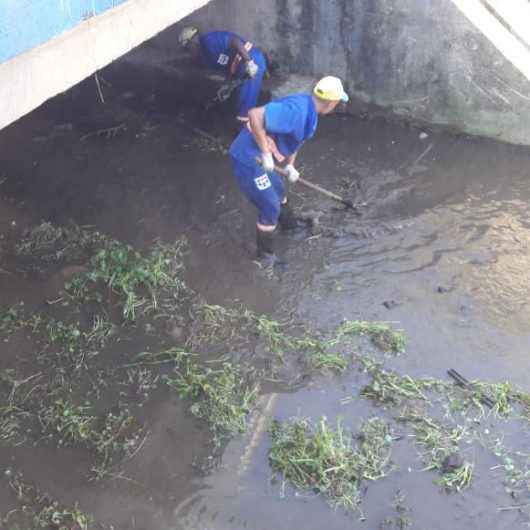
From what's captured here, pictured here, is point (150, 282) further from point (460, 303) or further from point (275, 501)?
point (460, 303)

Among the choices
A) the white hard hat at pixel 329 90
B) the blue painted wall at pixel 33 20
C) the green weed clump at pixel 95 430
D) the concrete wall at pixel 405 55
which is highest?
the blue painted wall at pixel 33 20

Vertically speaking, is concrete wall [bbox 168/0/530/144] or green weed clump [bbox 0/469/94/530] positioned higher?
concrete wall [bbox 168/0/530/144]

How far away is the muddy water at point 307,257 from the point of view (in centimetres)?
434

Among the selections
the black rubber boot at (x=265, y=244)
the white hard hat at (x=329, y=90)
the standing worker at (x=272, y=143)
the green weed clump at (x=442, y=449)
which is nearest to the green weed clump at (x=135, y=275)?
the black rubber boot at (x=265, y=244)

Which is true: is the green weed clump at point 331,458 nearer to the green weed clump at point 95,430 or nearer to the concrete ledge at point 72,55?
the green weed clump at point 95,430

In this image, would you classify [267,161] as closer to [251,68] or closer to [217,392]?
[217,392]

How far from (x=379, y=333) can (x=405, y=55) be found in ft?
13.5

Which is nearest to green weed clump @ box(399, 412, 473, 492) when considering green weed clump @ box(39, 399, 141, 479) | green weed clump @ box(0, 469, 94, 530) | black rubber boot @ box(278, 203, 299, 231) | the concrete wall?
green weed clump @ box(39, 399, 141, 479)

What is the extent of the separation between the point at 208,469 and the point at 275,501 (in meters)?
0.56

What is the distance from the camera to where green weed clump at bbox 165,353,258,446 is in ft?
15.7

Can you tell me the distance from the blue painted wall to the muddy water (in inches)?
106

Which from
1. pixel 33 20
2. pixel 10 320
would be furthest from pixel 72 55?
pixel 10 320

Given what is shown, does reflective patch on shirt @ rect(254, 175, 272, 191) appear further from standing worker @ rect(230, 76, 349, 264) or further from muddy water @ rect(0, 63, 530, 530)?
muddy water @ rect(0, 63, 530, 530)

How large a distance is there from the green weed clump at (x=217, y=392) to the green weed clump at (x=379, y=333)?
1016 mm
